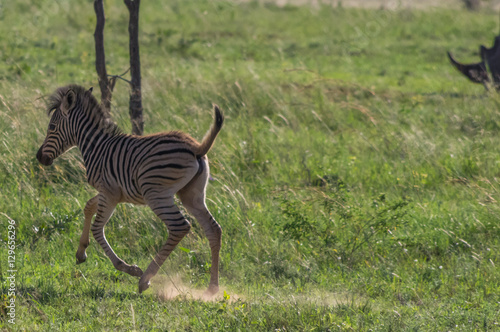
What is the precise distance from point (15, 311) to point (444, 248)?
14.0 ft

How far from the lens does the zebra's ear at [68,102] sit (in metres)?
5.81

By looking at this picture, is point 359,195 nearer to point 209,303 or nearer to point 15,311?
point 209,303

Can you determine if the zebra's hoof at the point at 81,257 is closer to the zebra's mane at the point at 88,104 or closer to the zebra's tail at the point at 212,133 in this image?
the zebra's mane at the point at 88,104

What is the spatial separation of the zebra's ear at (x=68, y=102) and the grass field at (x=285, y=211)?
1314mm

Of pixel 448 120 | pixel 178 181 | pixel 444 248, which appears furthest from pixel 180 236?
pixel 448 120

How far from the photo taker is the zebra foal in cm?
536

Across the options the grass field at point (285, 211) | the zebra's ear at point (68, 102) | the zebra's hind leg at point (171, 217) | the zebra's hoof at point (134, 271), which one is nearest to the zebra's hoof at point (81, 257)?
the grass field at point (285, 211)

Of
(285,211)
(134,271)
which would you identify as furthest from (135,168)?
(285,211)

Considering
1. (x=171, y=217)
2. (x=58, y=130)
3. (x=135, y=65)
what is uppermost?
(x=135, y=65)

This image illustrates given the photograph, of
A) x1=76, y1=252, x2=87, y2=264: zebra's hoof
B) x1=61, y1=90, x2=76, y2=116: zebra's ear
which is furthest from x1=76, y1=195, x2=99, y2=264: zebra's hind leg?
x1=61, y1=90, x2=76, y2=116: zebra's ear

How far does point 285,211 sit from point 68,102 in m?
2.48

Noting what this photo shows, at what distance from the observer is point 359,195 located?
8.12m

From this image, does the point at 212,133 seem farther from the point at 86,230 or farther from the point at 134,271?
the point at 86,230

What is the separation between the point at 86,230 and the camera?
584 centimetres
